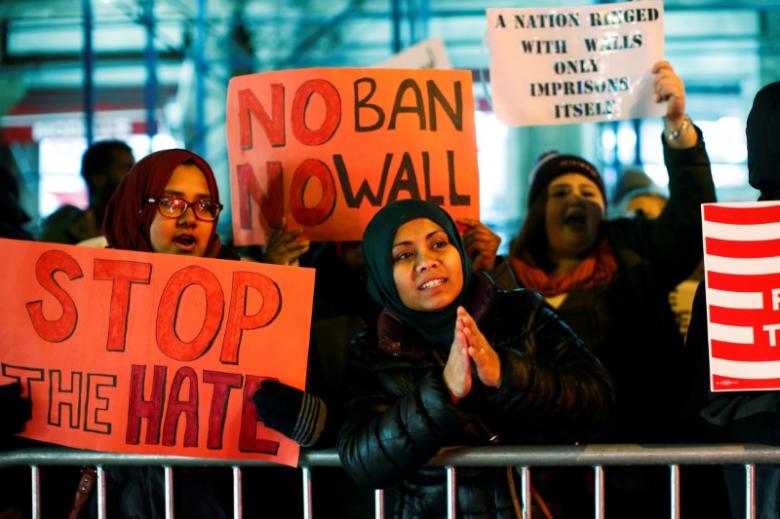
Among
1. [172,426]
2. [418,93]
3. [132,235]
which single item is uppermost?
[418,93]

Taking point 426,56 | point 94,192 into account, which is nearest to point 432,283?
point 426,56

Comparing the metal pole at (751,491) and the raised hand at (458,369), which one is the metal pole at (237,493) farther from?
the metal pole at (751,491)

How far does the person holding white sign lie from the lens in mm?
3406

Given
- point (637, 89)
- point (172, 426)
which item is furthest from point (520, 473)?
point (637, 89)

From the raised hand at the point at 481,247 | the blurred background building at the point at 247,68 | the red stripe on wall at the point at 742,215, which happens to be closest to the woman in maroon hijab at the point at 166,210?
the raised hand at the point at 481,247

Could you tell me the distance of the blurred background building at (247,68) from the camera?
10.2 metres

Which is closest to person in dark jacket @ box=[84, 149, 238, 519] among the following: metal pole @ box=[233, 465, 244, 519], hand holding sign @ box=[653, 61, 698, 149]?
metal pole @ box=[233, 465, 244, 519]

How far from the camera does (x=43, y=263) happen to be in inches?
114

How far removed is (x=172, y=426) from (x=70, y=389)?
0.99ft

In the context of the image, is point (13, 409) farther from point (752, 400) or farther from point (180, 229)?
point (752, 400)

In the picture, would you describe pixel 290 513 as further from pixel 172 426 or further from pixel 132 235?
pixel 132 235

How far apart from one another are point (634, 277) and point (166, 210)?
159 centimetres

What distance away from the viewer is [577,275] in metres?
3.68

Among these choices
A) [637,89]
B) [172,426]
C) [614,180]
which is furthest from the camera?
[614,180]
